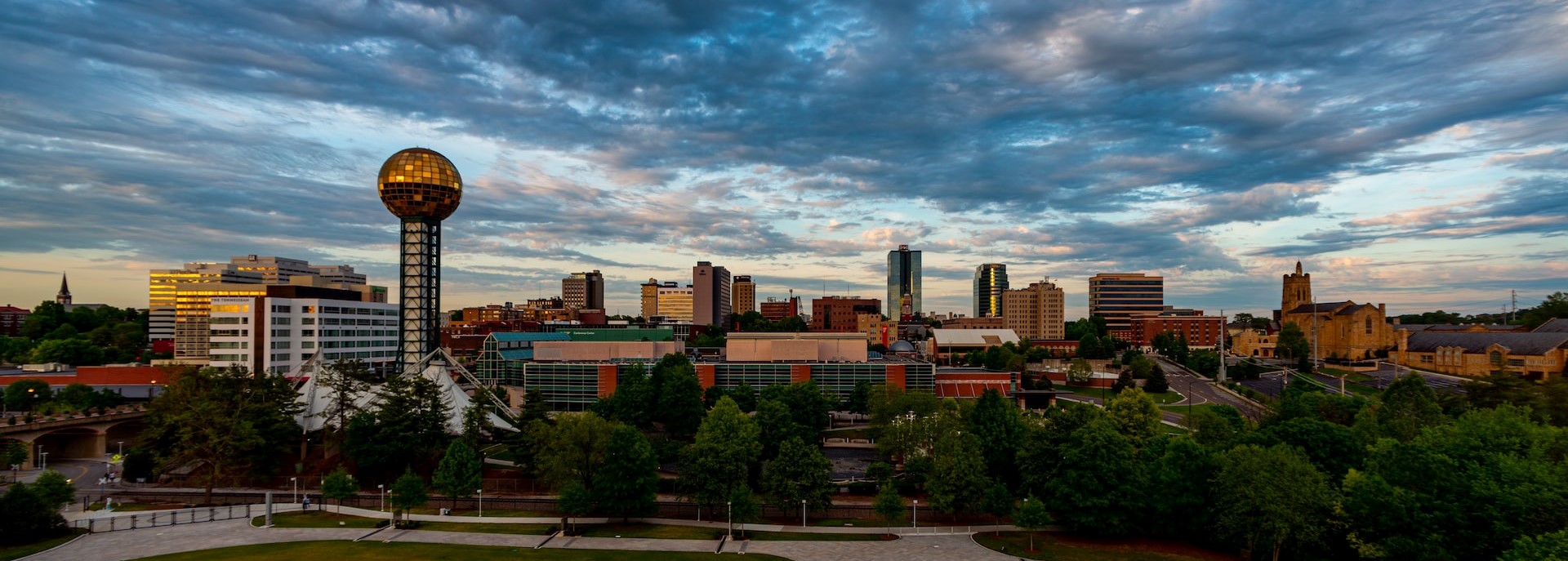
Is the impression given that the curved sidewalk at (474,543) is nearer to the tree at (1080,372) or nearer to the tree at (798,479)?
the tree at (798,479)

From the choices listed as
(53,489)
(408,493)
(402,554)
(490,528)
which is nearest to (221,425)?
(53,489)

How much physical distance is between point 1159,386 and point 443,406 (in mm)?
90883

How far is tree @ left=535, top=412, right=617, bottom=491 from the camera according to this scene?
51.7 metres

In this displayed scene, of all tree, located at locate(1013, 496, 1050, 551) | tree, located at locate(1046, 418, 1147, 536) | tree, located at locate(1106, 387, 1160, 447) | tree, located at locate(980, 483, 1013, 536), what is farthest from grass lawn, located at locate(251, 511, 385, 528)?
tree, located at locate(1106, 387, 1160, 447)

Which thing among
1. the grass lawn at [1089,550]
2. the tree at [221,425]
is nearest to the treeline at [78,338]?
the tree at [221,425]

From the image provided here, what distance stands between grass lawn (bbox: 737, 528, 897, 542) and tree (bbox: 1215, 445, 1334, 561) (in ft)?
61.7

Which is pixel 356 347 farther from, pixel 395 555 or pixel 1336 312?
pixel 1336 312

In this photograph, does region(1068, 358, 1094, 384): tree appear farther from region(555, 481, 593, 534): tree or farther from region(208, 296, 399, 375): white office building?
region(208, 296, 399, 375): white office building

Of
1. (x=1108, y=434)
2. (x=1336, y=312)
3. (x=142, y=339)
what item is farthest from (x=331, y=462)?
(x=1336, y=312)

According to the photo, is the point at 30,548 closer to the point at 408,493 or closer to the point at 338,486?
the point at 338,486

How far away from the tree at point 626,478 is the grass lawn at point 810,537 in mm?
6943

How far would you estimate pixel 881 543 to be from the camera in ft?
152

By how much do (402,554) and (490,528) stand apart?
7.07 metres

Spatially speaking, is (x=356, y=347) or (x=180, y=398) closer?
(x=180, y=398)
